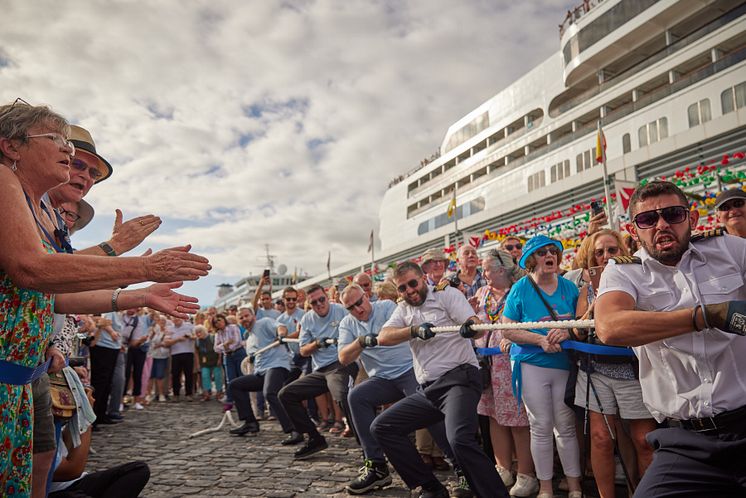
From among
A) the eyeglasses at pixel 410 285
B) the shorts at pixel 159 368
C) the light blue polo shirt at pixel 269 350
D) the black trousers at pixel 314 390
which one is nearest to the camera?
the eyeglasses at pixel 410 285

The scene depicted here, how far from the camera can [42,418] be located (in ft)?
7.54

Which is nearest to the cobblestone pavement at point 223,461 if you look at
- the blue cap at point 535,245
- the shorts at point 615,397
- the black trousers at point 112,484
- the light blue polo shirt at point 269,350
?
the light blue polo shirt at point 269,350

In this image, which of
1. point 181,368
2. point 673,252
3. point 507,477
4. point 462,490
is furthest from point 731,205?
point 181,368

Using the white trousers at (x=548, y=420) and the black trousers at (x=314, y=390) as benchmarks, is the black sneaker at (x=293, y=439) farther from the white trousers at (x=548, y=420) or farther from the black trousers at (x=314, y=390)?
the white trousers at (x=548, y=420)

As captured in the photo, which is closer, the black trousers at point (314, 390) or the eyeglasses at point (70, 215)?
the eyeglasses at point (70, 215)

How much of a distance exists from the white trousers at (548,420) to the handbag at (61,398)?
3.50 m

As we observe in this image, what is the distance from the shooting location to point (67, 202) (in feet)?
10.1

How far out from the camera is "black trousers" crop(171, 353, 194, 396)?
1258cm

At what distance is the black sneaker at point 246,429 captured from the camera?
800 centimetres

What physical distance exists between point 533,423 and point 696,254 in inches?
93.5

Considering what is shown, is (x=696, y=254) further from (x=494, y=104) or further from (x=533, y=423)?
(x=494, y=104)

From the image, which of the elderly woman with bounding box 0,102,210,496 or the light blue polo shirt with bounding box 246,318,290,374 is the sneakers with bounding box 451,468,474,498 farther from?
the light blue polo shirt with bounding box 246,318,290,374

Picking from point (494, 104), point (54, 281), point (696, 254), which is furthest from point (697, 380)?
point (494, 104)

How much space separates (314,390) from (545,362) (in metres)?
3.80
